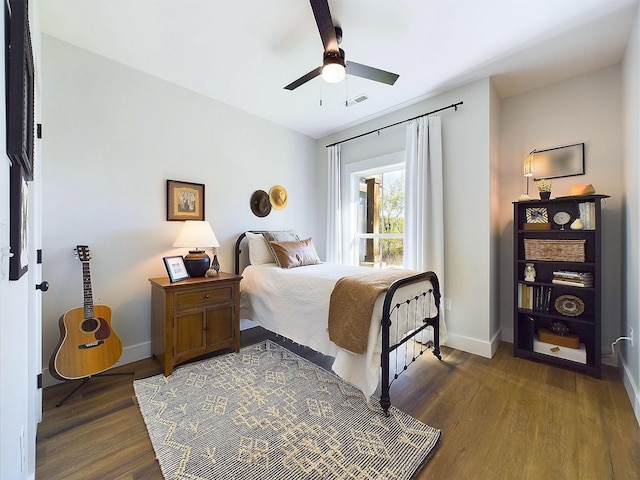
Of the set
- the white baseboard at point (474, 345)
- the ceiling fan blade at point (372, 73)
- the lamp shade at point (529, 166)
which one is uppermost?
the ceiling fan blade at point (372, 73)

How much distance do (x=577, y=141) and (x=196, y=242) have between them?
3.81 metres

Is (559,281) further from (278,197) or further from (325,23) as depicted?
(278,197)

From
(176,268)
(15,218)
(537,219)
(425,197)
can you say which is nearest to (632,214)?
(537,219)

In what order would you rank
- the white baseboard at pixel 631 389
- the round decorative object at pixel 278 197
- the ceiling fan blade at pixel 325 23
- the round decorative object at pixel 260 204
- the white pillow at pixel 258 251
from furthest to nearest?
the round decorative object at pixel 278 197 < the round decorative object at pixel 260 204 < the white pillow at pixel 258 251 < the white baseboard at pixel 631 389 < the ceiling fan blade at pixel 325 23

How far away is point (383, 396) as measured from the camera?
1.85 metres

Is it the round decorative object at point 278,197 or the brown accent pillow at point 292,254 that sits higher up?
the round decorative object at point 278,197

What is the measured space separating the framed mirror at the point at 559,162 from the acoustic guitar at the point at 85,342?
4.23m

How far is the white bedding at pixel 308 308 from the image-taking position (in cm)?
191

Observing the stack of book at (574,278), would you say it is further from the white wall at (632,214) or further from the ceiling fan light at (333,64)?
the ceiling fan light at (333,64)

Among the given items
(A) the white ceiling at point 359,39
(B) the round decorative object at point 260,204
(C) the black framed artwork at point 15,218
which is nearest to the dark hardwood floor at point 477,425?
(C) the black framed artwork at point 15,218

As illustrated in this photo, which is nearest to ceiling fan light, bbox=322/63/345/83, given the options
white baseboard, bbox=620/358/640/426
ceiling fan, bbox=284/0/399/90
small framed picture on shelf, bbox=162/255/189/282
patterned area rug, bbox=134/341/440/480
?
ceiling fan, bbox=284/0/399/90

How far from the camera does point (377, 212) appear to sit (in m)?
3.88

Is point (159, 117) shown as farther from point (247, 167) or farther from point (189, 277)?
point (189, 277)

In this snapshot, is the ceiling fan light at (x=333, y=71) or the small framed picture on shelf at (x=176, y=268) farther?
the small framed picture on shelf at (x=176, y=268)
